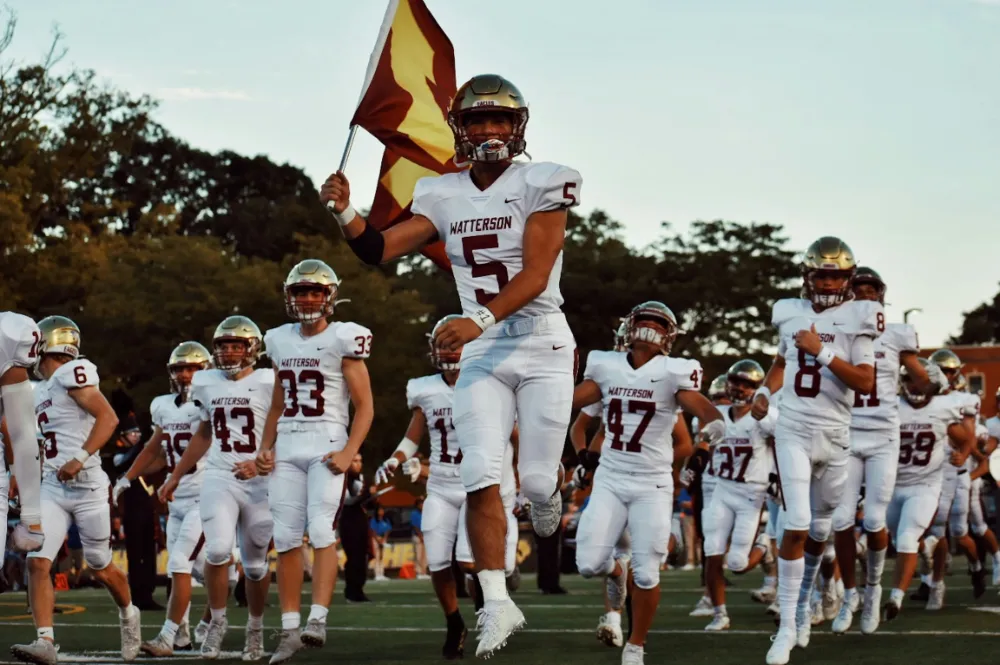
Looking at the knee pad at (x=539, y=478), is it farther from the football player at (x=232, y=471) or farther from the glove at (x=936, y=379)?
the glove at (x=936, y=379)

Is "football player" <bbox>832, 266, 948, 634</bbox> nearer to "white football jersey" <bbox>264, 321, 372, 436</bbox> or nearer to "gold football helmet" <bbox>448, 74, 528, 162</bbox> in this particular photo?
"white football jersey" <bbox>264, 321, 372, 436</bbox>

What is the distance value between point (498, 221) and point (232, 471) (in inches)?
177

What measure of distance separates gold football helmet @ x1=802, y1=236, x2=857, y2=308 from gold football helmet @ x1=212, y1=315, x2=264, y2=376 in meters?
Answer: 3.75

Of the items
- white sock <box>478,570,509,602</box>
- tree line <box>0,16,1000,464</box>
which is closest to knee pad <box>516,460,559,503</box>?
white sock <box>478,570,509,602</box>

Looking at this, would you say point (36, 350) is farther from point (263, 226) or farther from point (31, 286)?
point (263, 226)

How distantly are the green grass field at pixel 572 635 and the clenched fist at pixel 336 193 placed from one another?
4.15 m

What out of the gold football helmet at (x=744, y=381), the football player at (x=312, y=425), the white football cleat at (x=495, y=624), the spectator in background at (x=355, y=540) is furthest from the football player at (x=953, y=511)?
the white football cleat at (x=495, y=624)

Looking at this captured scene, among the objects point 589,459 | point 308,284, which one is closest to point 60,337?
point 308,284

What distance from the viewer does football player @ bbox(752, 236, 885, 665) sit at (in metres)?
10.2

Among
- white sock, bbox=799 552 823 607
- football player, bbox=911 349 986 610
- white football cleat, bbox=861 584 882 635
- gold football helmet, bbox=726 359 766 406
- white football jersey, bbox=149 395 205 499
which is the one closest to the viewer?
white sock, bbox=799 552 823 607

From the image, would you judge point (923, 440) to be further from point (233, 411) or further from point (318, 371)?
point (233, 411)

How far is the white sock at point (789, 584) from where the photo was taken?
9.95 m

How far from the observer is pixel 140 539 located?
57.6 ft

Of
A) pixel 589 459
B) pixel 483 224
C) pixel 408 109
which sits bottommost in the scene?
pixel 589 459
